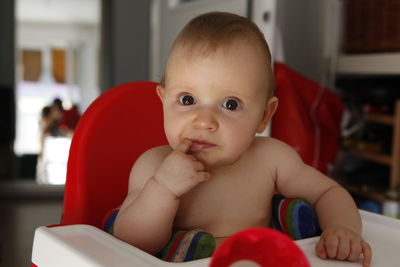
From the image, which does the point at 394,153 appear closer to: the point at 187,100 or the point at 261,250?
the point at 187,100

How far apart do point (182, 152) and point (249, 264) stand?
219 mm

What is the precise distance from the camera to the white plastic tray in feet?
1.62

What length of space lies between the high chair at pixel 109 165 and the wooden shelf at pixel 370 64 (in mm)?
1289

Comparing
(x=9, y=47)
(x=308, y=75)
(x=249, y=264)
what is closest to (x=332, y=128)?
(x=308, y=75)

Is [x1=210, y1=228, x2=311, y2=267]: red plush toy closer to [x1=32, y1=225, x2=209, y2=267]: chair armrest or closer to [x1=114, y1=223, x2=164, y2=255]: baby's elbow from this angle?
[x1=32, y1=225, x2=209, y2=267]: chair armrest

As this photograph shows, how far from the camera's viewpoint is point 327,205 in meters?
0.69

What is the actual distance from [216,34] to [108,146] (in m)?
0.30

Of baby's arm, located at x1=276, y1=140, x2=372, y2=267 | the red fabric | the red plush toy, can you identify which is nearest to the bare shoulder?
baby's arm, located at x1=276, y1=140, x2=372, y2=267

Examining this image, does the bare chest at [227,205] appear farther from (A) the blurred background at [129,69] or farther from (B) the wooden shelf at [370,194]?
(B) the wooden shelf at [370,194]

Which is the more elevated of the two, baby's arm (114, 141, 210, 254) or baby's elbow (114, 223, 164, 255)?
baby's arm (114, 141, 210, 254)

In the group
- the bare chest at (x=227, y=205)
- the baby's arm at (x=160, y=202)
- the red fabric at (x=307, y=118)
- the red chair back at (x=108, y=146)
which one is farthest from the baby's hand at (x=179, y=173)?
the red fabric at (x=307, y=118)

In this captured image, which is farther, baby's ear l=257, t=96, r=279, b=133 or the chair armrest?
A: baby's ear l=257, t=96, r=279, b=133

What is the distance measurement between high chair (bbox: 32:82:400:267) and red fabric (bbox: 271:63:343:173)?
3.46 feet

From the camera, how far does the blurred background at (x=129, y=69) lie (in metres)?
2.00
